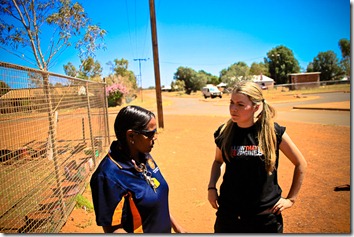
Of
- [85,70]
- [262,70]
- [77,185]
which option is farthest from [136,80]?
[77,185]

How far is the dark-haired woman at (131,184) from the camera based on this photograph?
3.51 ft

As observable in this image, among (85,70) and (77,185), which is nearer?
(77,185)

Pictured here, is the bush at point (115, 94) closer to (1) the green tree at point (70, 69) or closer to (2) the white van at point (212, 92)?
(2) the white van at point (212, 92)

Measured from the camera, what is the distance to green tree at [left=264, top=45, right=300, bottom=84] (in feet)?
182

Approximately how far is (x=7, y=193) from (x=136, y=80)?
54.7m

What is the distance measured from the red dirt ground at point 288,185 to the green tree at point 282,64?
54.9 metres

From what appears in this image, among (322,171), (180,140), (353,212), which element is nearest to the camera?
(353,212)

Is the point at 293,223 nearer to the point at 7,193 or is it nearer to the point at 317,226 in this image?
the point at 317,226

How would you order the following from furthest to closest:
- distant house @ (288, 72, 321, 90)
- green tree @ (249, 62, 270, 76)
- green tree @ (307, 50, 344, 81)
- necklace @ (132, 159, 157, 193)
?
green tree @ (249, 62, 270, 76) < distant house @ (288, 72, 321, 90) < green tree @ (307, 50, 344, 81) < necklace @ (132, 159, 157, 193)

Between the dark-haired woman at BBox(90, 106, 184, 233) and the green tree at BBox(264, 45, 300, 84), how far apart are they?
203 ft

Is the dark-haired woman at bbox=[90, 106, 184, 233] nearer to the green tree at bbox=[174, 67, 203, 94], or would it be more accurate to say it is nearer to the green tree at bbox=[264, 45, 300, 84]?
the green tree at bbox=[264, 45, 300, 84]

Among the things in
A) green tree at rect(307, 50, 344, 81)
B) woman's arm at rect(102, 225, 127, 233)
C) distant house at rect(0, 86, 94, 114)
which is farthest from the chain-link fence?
green tree at rect(307, 50, 344, 81)

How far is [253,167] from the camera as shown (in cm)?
154

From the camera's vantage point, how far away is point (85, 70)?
7.77 m
